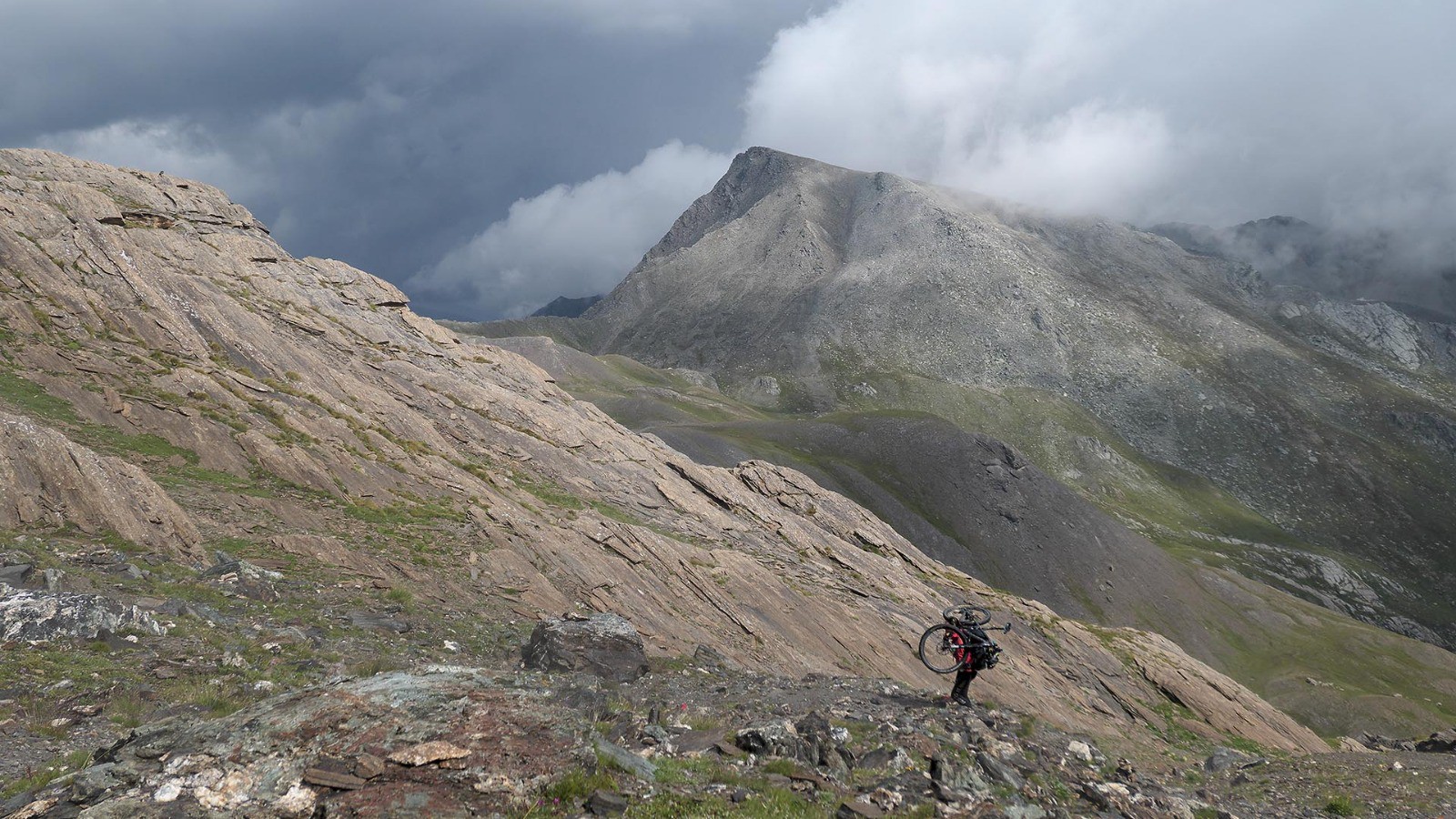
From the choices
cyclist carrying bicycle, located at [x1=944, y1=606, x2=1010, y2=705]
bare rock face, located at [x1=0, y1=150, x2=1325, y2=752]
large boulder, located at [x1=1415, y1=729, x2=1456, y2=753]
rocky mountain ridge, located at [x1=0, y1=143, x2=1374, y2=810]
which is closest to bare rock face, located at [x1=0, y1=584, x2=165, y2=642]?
rocky mountain ridge, located at [x1=0, y1=143, x2=1374, y2=810]

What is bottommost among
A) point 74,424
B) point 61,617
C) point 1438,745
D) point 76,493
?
point 1438,745

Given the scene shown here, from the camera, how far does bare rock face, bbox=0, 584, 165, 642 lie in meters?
13.7

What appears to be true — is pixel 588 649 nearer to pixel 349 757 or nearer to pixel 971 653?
pixel 349 757

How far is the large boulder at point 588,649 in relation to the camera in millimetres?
19594

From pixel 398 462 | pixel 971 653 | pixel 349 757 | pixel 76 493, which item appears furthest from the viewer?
pixel 398 462

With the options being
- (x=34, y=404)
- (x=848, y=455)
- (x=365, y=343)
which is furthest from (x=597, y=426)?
(x=848, y=455)

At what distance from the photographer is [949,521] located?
11775cm

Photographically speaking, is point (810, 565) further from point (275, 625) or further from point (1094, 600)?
point (1094, 600)

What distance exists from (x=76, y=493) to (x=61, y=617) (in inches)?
327

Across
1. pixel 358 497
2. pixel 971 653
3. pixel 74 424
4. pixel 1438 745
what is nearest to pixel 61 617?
pixel 358 497

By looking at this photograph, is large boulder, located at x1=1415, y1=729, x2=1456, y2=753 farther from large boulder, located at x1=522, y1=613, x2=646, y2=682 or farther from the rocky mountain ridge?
large boulder, located at x1=522, y1=613, x2=646, y2=682

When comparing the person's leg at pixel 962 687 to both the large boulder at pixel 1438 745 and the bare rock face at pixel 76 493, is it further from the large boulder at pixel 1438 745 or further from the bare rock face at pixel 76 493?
the large boulder at pixel 1438 745

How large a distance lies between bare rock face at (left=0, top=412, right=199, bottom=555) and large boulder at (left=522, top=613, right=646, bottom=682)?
429 inches

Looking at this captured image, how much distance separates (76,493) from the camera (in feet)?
66.7
